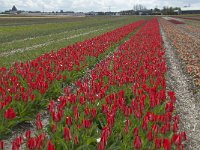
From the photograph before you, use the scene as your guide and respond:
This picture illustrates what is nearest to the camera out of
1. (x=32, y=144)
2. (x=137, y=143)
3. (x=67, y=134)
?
(x=32, y=144)

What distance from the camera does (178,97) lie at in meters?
10.2

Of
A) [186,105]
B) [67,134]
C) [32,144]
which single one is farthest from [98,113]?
[186,105]

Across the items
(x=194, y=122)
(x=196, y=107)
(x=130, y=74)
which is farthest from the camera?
(x=130, y=74)

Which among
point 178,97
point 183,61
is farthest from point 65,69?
point 183,61

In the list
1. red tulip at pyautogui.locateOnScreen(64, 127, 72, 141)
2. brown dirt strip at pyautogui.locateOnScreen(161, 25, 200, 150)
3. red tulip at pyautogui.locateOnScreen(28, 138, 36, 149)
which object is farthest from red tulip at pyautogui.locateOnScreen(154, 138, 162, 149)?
brown dirt strip at pyautogui.locateOnScreen(161, 25, 200, 150)

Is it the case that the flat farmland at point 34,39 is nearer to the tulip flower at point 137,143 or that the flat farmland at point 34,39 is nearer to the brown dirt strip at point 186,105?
the brown dirt strip at point 186,105

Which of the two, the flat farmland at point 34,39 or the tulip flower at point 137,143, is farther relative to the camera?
the flat farmland at point 34,39

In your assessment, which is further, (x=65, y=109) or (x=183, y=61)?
(x=183, y=61)

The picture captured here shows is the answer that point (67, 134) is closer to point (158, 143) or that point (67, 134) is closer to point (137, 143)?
point (137, 143)

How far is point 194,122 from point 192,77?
549 cm

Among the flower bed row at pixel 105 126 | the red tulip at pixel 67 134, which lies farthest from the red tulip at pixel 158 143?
the red tulip at pixel 67 134

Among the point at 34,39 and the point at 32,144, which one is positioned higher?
the point at 32,144

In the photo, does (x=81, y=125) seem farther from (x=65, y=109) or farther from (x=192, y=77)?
(x=192, y=77)

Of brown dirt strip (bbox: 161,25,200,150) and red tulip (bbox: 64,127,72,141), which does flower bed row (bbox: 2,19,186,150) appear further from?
brown dirt strip (bbox: 161,25,200,150)
